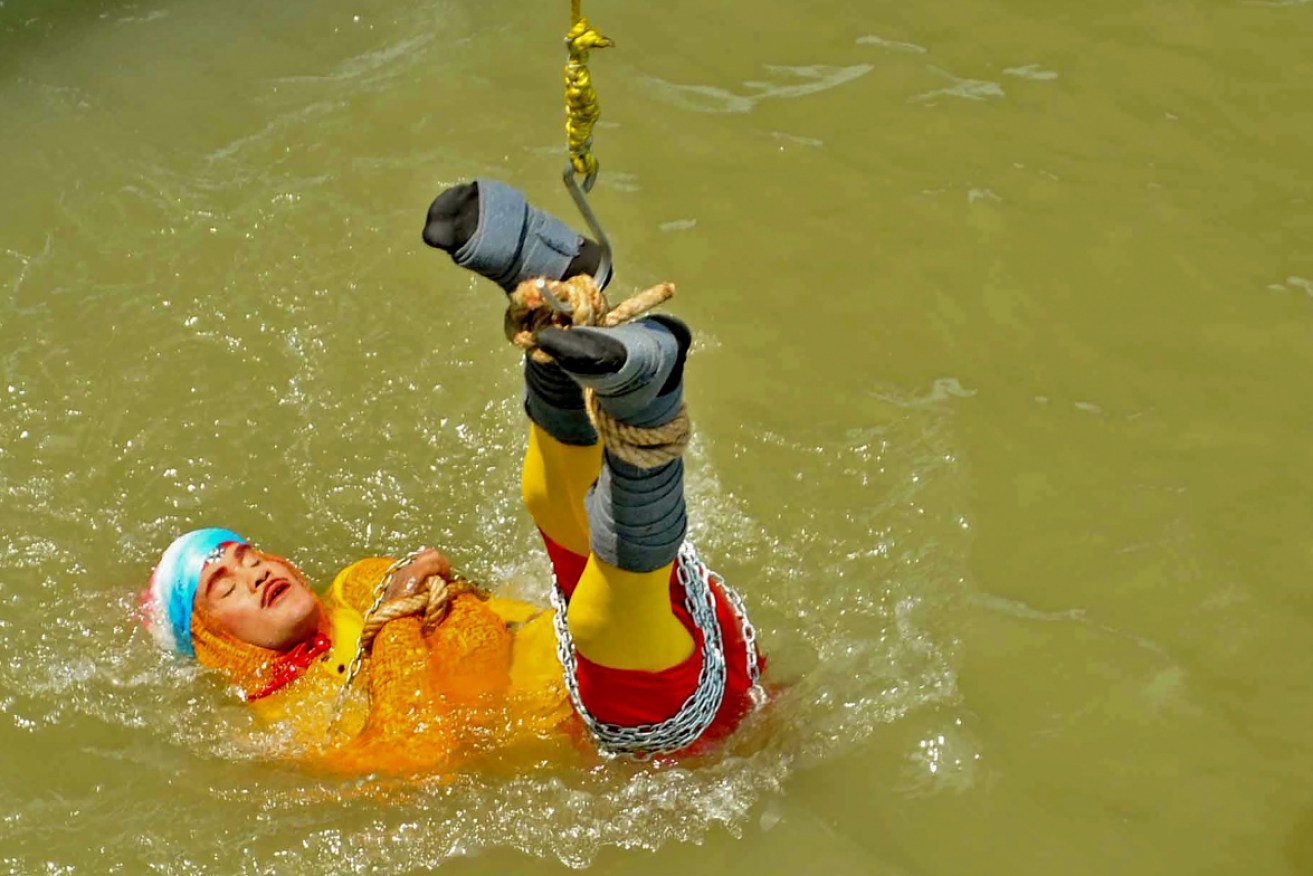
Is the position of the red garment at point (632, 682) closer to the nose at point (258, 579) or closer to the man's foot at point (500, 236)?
the man's foot at point (500, 236)

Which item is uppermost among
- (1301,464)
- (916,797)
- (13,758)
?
(1301,464)

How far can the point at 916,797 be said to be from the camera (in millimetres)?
3352

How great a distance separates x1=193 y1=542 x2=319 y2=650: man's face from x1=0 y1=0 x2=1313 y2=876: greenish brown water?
0.28 meters

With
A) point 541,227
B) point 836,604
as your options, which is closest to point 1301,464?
point 836,604

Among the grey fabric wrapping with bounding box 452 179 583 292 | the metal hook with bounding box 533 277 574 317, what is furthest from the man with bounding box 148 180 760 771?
the metal hook with bounding box 533 277 574 317

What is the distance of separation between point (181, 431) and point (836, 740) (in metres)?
2.50

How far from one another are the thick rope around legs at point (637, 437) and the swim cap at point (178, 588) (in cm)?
189

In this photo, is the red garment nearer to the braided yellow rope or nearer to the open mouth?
the braided yellow rope

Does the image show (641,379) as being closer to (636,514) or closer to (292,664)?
(636,514)

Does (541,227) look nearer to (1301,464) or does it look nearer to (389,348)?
(389,348)

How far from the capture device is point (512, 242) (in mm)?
2377

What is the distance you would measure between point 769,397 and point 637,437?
2153 millimetres

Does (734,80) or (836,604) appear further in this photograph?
(734,80)

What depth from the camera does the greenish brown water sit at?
341cm
